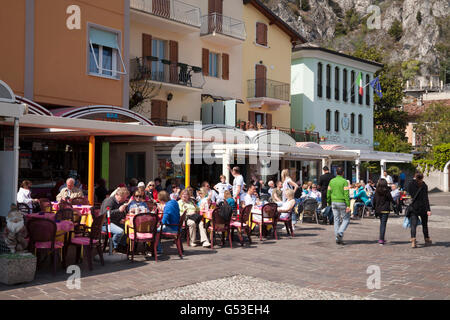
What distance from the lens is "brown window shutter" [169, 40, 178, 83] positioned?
20812mm

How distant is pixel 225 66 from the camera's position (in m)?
24.0

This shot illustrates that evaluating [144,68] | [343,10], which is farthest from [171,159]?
[343,10]

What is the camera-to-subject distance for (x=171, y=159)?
1859cm

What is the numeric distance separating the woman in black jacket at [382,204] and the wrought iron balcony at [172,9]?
41.0ft

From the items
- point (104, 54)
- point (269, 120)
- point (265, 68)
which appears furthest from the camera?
point (269, 120)

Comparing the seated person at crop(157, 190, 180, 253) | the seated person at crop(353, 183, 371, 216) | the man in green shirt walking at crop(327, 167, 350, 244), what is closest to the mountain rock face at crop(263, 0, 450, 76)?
the seated person at crop(353, 183, 371, 216)

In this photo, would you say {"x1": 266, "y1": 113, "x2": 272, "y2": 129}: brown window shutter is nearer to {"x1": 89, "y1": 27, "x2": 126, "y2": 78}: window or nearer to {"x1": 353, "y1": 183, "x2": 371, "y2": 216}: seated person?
{"x1": 353, "y1": 183, "x2": 371, "y2": 216}: seated person

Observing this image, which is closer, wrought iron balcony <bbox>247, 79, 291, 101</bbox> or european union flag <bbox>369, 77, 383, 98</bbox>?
wrought iron balcony <bbox>247, 79, 291, 101</bbox>

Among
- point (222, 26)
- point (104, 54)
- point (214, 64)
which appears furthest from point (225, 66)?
point (104, 54)

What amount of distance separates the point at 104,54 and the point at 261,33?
12.5m

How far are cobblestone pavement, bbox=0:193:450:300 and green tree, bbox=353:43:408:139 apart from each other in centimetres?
3422

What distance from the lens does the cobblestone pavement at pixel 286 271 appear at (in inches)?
251

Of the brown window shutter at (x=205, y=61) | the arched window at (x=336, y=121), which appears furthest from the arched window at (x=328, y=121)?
the brown window shutter at (x=205, y=61)

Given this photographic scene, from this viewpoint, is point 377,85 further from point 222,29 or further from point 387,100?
point 387,100
